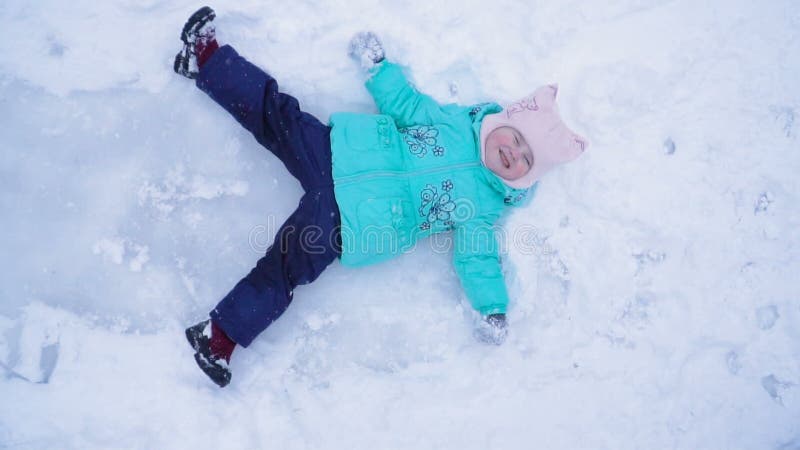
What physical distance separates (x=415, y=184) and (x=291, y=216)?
51 centimetres

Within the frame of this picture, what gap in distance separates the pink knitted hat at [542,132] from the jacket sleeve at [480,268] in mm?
266

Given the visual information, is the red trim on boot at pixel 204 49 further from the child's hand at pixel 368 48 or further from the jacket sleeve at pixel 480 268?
the jacket sleeve at pixel 480 268

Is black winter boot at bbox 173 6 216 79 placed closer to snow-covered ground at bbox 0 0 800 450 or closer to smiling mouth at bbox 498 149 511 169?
snow-covered ground at bbox 0 0 800 450

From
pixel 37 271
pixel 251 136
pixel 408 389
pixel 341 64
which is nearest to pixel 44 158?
pixel 37 271

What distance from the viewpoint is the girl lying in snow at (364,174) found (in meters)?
2.00

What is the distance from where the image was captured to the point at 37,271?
2.06m

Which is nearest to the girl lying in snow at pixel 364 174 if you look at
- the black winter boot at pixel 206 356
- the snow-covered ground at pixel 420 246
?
the black winter boot at pixel 206 356

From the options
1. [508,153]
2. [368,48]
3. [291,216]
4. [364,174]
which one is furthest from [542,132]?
[291,216]

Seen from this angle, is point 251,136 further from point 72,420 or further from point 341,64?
point 72,420

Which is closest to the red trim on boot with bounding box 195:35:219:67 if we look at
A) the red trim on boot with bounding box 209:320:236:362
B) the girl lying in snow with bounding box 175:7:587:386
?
the girl lying in snow with bounding box 175:7:587:386

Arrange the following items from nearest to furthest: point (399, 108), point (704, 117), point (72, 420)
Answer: point (72, 420) < point (399, 108) < point (704, 117)

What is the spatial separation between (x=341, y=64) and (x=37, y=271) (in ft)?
4.79

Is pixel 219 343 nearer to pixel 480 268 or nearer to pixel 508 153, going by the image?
pixel 480 268

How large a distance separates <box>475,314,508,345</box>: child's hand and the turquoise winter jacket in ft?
0.11
